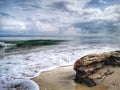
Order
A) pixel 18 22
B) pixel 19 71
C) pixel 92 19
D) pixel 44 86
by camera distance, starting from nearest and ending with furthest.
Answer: pixel 44 86 < pixel 19 71 < pixel 92 19 < pixel 18 22

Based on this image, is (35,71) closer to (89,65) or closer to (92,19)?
(89,65)

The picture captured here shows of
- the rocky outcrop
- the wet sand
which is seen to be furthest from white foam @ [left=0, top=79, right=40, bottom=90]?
the rocky outcrop

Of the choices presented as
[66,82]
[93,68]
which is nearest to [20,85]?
[66,82]

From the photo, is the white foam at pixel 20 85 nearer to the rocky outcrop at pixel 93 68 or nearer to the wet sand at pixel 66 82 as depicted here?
the wet sand at pixel 66 82

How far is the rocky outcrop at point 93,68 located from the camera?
3295 millimetres

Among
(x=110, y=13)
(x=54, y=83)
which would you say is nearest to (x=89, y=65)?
(x=54, y=83)

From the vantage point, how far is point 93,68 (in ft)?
11.2

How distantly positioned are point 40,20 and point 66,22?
180cm

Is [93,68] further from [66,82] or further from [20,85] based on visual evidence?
[20,85]

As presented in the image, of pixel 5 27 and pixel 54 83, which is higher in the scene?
pixel 5 27

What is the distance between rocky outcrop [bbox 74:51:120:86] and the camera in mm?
3295

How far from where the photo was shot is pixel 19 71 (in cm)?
441

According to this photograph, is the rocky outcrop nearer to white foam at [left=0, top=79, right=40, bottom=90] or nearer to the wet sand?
the wet sand

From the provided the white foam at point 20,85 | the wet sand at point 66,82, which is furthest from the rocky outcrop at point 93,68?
the white foam at point 20,85
